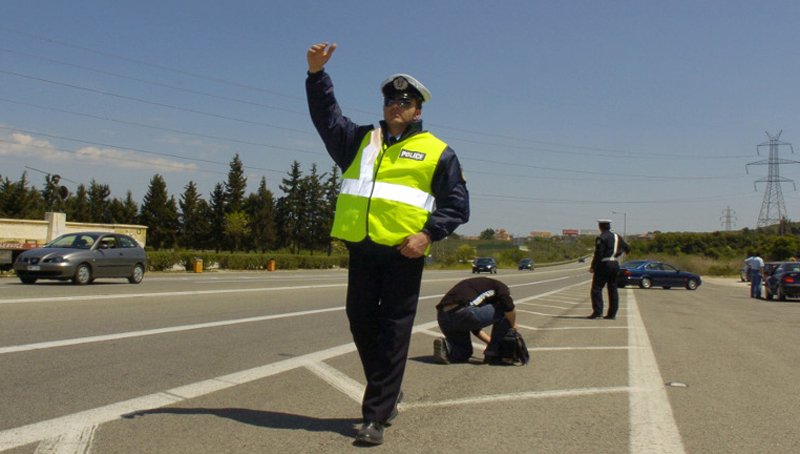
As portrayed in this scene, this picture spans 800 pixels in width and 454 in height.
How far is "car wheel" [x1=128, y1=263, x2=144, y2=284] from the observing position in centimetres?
1724

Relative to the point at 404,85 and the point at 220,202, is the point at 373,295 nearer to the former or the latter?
the point at 404,85

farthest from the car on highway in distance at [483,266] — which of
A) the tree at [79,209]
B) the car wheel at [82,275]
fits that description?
the tree at [79,209]

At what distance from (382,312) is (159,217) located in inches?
3685

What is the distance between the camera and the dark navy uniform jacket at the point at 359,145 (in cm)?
358

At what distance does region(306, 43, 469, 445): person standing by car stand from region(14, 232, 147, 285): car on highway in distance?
1357 cm

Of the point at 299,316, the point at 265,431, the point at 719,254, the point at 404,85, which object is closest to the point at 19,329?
the point at 299,316

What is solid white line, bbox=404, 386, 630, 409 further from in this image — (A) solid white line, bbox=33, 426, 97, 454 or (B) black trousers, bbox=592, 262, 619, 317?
(B) black trousers, bbox=592, 262, 619, 317

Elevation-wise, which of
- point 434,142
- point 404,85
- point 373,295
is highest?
point 404,85

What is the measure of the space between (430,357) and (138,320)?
3988 millimetres

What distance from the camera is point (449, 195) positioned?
11.9 ft

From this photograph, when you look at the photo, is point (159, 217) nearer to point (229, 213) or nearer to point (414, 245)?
point (229, 213)

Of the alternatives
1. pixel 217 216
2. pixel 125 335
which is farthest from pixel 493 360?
pixel 217 216

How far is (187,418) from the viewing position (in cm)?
372

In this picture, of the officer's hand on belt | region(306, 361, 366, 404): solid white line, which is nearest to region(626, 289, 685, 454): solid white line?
the officer's hand on belt
